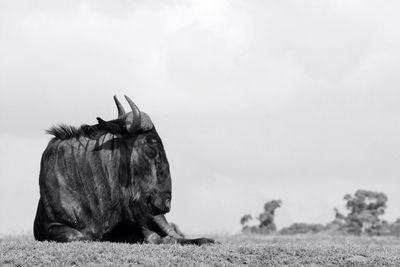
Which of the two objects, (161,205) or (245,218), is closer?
(161,205)

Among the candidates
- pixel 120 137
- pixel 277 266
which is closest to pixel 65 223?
pixel 120 137

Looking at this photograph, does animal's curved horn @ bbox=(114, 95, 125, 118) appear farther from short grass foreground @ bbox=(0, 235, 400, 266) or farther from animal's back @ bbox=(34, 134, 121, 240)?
→ short grass foreground @ bbox=(0, 235, 400, 266)

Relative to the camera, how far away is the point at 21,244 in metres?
13.1

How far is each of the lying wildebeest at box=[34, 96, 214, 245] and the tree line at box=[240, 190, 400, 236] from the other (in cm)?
2710

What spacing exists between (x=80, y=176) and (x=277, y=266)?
373 centimetres

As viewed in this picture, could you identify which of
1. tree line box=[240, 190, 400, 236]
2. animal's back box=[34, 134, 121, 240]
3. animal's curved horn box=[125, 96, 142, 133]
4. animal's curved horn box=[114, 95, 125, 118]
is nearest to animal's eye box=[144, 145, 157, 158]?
animal's curved horn box=[125, 96, 142, 133]

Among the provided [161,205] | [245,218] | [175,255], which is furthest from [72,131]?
[245,218]

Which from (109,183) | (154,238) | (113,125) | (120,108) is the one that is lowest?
(154,238)

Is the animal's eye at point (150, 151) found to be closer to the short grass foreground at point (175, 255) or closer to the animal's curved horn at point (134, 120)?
the animal's curved horn at point (134, 120)

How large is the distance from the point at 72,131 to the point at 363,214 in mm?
30572

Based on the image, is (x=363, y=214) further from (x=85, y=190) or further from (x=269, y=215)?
(x=85, y=190)

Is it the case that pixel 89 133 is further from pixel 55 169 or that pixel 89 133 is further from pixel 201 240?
pixel 201 240

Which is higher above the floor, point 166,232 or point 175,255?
point 166,232

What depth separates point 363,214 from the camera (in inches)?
1673
